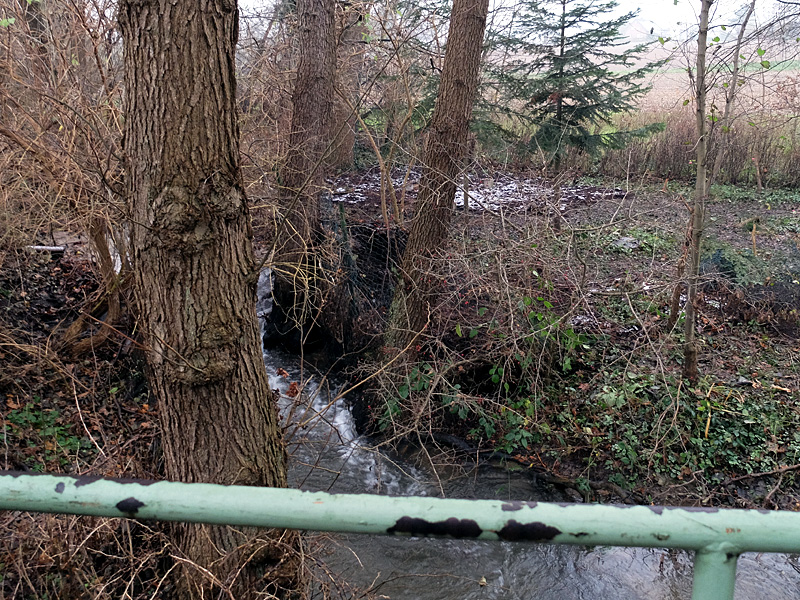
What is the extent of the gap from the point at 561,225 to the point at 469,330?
224cm

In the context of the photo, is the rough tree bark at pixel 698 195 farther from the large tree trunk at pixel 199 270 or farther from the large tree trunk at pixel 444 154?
the large tree trunk at pixel 199 270

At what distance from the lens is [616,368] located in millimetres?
7176

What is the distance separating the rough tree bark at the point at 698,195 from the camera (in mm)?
5922

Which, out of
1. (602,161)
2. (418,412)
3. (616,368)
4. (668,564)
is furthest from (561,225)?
(602,161)

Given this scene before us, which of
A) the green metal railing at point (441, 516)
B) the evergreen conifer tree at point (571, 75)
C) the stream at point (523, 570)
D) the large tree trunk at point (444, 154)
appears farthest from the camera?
the evergreen conifer tree at point (571, 75)

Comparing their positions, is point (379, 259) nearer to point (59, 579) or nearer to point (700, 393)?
point (700, 393)

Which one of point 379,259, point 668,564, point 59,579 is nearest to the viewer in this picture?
point 59,579

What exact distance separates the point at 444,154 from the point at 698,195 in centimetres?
300

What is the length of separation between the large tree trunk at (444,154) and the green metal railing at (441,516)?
5937 mm

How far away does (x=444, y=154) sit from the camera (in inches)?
281

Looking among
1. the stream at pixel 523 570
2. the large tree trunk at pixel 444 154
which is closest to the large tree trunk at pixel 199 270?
the stream at pixel 523 570

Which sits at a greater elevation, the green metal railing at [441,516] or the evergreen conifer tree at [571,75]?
the evergreen conifer tree at [571,75]

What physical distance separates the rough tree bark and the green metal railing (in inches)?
216

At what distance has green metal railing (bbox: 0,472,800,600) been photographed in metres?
0.79
